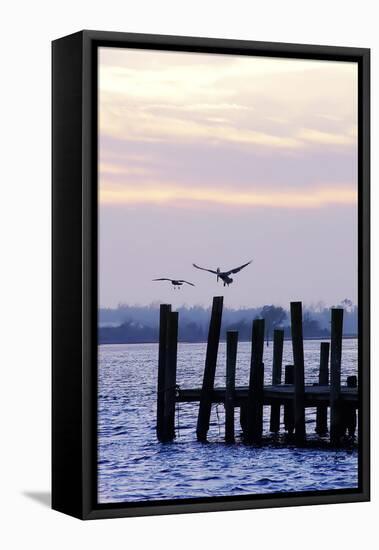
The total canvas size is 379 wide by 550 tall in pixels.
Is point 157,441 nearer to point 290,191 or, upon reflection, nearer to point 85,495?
point 85,495

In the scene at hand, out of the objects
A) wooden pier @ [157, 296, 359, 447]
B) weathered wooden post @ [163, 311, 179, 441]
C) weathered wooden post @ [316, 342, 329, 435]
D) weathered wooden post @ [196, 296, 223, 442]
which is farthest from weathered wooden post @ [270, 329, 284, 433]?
weathered wooden post @ [163, 311, 179, 441]

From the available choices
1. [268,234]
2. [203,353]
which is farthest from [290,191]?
[203,353]

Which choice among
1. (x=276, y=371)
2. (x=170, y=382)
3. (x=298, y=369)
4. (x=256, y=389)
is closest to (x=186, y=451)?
(x=170, y=382)

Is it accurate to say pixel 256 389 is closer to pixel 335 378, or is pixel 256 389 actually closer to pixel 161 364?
pixel 335 378

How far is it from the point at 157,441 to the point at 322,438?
1224mm

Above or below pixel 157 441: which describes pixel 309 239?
above

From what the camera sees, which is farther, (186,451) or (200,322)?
(200,322)

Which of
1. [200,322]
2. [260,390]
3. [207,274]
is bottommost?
[260,390]

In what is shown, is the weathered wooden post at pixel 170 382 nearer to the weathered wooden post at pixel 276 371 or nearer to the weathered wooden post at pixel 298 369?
the weathered wooden post at pixel 276 371

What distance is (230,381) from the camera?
12.8 metres

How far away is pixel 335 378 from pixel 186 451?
4.20 ft

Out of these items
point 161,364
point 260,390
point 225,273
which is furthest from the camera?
point 260,390

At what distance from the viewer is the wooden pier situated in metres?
12.4

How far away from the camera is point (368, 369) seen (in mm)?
12914
